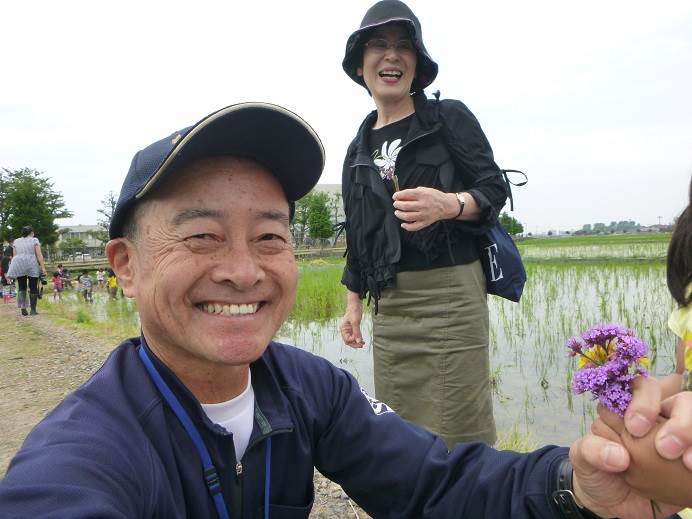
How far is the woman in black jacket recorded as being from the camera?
2.12 m

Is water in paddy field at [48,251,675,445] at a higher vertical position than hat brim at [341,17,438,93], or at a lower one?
lower

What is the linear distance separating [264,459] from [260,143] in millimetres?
782

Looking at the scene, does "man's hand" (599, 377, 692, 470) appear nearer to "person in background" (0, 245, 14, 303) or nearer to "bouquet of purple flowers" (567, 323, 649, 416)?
"bouquet of purple flowers" (567, 323, 649, 416)

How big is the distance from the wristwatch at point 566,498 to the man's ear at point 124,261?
1.10 meters

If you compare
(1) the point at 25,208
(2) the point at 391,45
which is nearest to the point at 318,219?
(1) the point at 25,208

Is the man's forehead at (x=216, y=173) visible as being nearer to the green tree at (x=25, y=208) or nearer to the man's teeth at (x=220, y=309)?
the man's teeth at (x=220, y=309)

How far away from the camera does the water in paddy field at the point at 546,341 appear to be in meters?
3.94

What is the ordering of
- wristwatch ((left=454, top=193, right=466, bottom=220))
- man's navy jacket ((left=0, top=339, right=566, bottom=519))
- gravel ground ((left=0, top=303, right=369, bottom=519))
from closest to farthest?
man's navy jacket ((left=0, top=339, right=566, bottom=519)), wristwatch ((left=454, top=193, right=466, bottom=220)), gravel ground ((left=0, top=303, right=369, bottom=519))

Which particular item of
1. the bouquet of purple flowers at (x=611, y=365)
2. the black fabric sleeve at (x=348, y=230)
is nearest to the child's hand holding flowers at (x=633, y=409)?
the bouquet of purple flowers at (x=611, y=365)

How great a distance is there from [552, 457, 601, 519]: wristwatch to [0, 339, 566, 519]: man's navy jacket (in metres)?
0.02

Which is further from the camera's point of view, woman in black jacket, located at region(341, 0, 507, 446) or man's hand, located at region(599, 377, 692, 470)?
woman in black jacket, located at region(341, 0, 507, 446)

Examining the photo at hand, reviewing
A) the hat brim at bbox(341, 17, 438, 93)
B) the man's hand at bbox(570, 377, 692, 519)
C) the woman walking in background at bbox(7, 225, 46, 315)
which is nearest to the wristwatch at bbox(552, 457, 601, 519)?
the man's hand at bbox(570, 377, 692, 519)

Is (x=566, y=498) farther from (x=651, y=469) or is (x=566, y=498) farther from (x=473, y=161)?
(x=473, y=161)

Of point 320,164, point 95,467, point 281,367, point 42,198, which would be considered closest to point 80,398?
point 95,467
